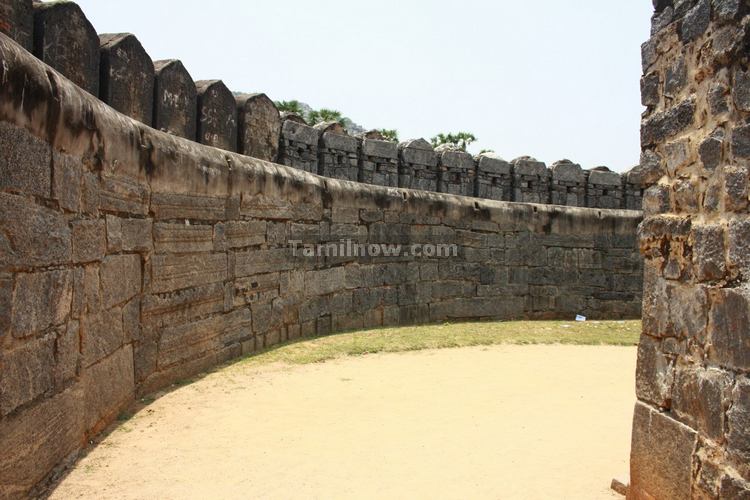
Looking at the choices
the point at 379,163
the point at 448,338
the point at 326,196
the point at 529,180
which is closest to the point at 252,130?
the point at 326,196

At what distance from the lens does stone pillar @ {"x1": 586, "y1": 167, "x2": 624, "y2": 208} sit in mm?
11289

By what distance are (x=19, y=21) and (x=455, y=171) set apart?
7.13 metres

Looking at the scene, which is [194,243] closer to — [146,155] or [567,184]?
[146,155]

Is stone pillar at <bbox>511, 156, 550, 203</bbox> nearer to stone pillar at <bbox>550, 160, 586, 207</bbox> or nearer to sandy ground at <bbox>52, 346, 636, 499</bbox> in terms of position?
stone pillar at <bbox>550, 160, 586, 207</bbox>

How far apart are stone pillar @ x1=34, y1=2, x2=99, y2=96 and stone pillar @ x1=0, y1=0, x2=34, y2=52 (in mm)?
60

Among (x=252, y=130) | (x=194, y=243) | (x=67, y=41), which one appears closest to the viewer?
(x=67, y=41)

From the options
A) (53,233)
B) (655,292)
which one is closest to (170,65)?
(53,233)

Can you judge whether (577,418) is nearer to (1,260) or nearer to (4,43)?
(1,260)

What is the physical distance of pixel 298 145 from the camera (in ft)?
26.1

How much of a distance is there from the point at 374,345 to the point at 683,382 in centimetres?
473

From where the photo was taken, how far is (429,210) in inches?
373

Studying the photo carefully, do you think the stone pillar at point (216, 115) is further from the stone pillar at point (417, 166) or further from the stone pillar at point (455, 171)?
the stone pillar at point (455, 171)

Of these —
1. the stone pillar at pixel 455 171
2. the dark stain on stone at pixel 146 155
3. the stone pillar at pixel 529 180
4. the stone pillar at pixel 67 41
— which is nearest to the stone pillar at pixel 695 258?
the dark stain on stone at pixel 146 155

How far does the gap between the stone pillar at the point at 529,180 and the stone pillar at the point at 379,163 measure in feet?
8.43
